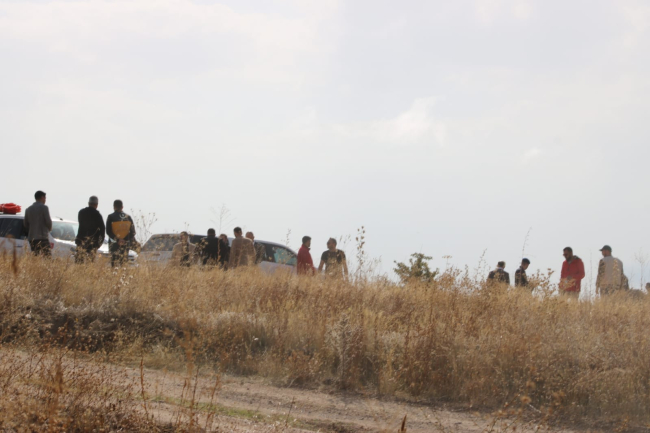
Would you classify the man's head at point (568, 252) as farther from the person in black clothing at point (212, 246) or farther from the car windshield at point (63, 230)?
the car windshield at point (63, 230)

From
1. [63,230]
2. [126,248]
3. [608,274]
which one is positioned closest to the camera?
[126,248]

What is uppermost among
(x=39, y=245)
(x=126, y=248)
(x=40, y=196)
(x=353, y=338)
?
(x=40, y=196)

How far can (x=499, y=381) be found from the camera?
676cm

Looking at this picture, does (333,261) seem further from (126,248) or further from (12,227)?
(12,227)

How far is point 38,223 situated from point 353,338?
7.37 meters

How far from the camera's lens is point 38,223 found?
1188cm

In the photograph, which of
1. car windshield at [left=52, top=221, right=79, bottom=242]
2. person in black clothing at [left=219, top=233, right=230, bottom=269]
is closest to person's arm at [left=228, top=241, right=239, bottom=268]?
person in black clothing at [left=219, top=233, right=230, bottom=269]

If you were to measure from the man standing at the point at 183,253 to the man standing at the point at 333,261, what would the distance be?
2409 millimetres

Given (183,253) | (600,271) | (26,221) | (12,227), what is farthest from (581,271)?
(12,227)

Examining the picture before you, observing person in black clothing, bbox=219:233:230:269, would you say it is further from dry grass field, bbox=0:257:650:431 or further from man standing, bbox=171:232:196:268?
dry grass field, bbox=0:257:650:431

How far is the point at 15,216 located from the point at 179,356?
881 centimetres

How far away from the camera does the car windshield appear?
14.0 metres

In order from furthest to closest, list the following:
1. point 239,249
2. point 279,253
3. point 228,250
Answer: point 279,253 → point 228,250 → point 239,249

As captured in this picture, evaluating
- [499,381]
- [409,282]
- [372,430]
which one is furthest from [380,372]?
[409,282]
